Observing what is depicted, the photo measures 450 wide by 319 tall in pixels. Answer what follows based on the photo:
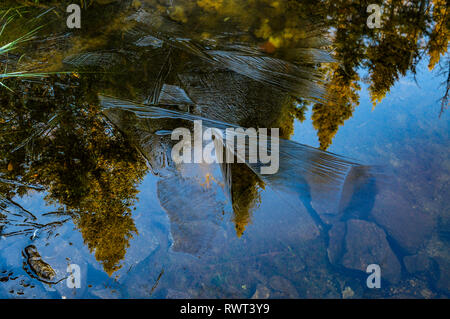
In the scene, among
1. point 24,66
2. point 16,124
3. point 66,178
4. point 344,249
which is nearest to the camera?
point 344,249

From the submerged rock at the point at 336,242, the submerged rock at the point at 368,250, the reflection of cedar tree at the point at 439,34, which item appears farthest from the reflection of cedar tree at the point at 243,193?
the reflection of cedar tree at the point at 439,34

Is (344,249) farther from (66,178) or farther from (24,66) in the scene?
(24,66)

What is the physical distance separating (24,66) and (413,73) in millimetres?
3323

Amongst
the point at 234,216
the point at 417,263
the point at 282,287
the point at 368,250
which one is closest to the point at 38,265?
the point at 234,216

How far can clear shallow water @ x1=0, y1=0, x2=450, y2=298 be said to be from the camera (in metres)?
1.54

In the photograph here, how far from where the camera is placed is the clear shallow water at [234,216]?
154 cm

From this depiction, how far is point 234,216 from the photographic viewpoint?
1689mm

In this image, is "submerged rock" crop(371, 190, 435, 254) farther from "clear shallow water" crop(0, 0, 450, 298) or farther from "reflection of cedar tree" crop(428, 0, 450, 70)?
"reflection of cedar tree" crop(428, 0, 450, 70)

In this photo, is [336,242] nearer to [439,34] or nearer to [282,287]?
[282,287]

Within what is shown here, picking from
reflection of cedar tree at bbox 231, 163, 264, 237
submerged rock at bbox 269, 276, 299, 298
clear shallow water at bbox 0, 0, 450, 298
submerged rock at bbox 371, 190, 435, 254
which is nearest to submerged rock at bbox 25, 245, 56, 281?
clear shallow water at bbox 0, 0, 450, 298

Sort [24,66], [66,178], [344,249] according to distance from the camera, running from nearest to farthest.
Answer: [344,249] < [66,178] < [24,66]
